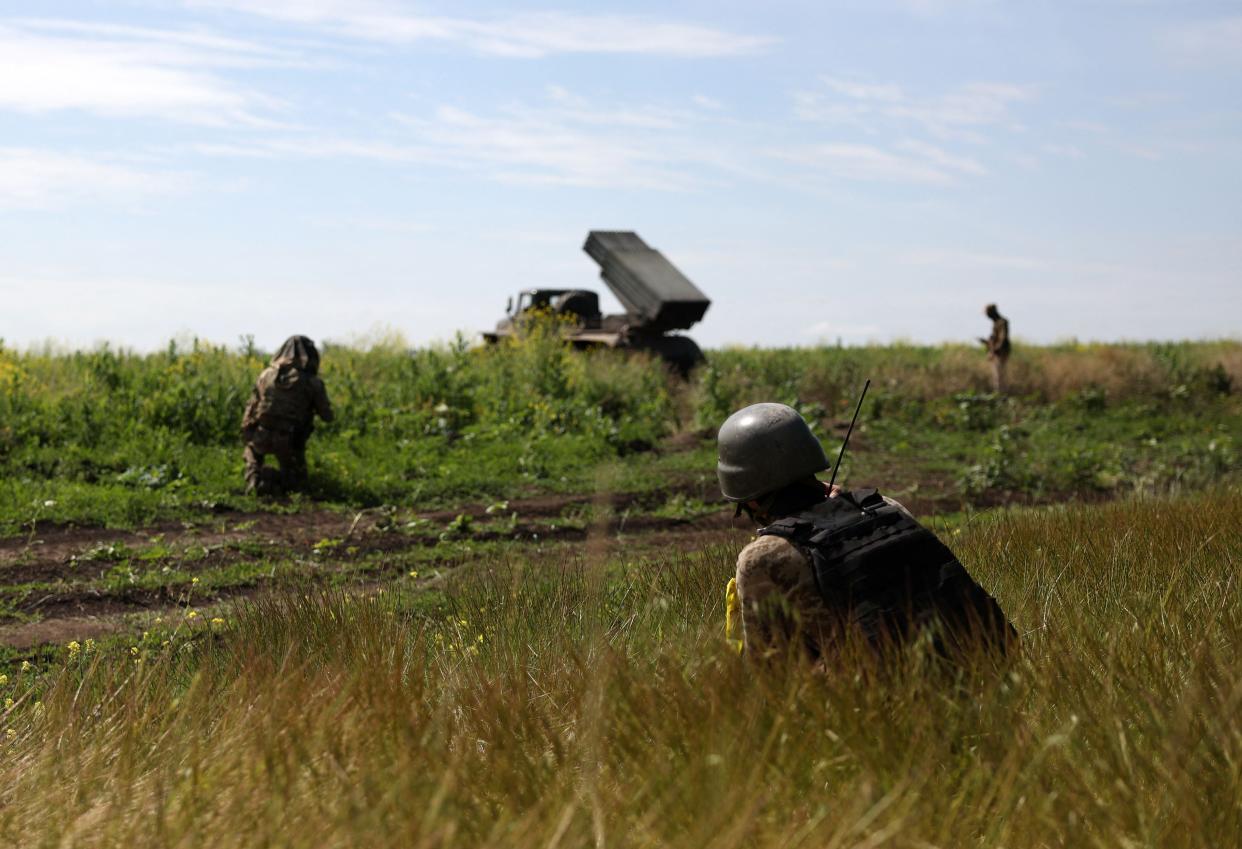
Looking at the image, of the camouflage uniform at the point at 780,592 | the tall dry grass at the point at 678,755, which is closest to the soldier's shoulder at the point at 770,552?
the camouflage uniform at the point at 780,592

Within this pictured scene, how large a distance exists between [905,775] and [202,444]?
1369 centimetres

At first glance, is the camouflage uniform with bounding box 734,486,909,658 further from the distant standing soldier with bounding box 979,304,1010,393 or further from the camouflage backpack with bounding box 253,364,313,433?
the distant standing soldier with bounding box 979,304,1010,393

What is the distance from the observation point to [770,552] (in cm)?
366

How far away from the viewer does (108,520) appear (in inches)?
461

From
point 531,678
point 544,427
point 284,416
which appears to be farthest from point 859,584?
point 544,427

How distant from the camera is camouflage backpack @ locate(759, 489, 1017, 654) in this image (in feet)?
11.9

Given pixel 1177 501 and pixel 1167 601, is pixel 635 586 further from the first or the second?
pixel 1177 501

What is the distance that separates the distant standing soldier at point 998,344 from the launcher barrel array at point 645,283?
5.10 metres

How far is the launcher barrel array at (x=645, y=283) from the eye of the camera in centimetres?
2366

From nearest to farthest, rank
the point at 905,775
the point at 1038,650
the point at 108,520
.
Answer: the point at 905,775 → the point at 1038,650 → the point at 108,520

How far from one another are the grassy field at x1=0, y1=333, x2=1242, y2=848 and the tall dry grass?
1 centimetres

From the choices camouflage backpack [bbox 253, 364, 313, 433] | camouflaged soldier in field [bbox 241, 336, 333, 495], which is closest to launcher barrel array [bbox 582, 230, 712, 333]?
camouflaged soldier in field [bbox 241, 336, 333, 495]

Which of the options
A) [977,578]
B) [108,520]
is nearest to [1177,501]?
[977,578]

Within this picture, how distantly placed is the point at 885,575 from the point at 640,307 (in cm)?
2061
